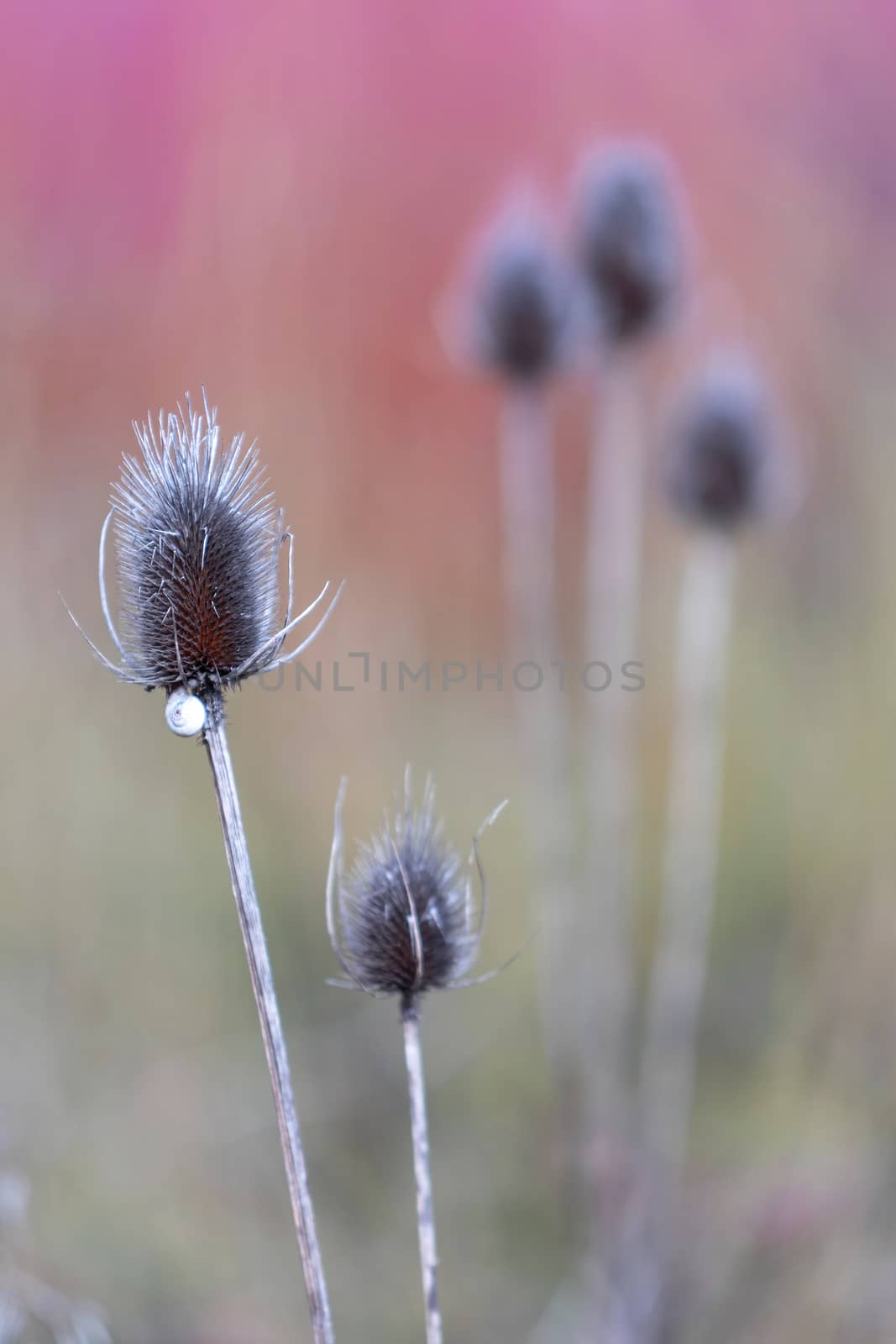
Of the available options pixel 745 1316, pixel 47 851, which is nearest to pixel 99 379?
pixel 47 851

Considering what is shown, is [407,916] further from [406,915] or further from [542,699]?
[542,699]

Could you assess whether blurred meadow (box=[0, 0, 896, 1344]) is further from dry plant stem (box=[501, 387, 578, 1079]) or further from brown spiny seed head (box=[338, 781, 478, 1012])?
brown spiny seed head (box=[338, 781, 478, 1012])

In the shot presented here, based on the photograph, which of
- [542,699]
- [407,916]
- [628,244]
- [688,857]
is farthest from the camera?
[542,699]

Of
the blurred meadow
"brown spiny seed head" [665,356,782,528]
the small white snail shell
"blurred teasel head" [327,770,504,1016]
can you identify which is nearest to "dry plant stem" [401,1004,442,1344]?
"blurred teasel head" [327,770,504,1016]

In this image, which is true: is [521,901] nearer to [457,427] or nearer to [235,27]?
[457,427]

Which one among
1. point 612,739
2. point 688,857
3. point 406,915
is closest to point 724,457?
point 612,739

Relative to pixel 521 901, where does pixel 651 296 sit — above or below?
above

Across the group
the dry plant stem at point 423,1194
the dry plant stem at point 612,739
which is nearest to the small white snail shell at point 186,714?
the dry plant stem at point 423,1194
